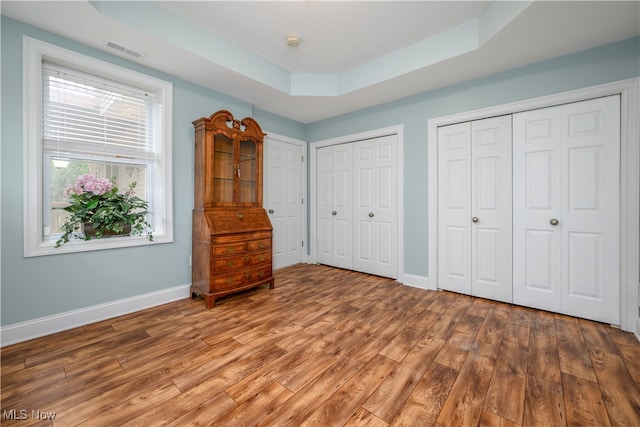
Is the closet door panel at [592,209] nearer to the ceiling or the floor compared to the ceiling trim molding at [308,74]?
nearer to the floor

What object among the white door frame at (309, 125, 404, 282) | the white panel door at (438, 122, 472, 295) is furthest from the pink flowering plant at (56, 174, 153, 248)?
the white panel door at (438, 122, 472, 295)

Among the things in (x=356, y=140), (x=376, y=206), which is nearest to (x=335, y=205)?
(x=376, y=206)

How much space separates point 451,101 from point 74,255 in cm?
413

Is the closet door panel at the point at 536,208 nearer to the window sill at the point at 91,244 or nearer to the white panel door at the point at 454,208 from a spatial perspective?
the white panel door at the point at 454,208

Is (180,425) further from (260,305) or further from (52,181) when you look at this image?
(52,181)

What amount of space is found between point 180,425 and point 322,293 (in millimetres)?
1987

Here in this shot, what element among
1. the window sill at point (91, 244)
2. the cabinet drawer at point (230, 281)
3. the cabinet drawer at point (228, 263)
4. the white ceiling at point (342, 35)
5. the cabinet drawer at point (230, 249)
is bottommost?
the cabinet drawer at point (230, 281)

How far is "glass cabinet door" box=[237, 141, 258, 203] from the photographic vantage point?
124 inches

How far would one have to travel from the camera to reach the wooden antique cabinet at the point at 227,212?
2.76 meters

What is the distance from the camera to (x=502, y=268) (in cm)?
284

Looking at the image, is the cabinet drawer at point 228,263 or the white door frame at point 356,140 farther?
the white door frame at point 356,140

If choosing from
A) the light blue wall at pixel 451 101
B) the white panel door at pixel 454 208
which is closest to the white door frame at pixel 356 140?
the light blue wall at pixel 451 101

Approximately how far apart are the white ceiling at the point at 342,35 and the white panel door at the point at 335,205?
1193 millimetres

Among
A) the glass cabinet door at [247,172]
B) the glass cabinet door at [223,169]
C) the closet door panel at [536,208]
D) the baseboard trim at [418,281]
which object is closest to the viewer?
the closet door panel at [536,208]
